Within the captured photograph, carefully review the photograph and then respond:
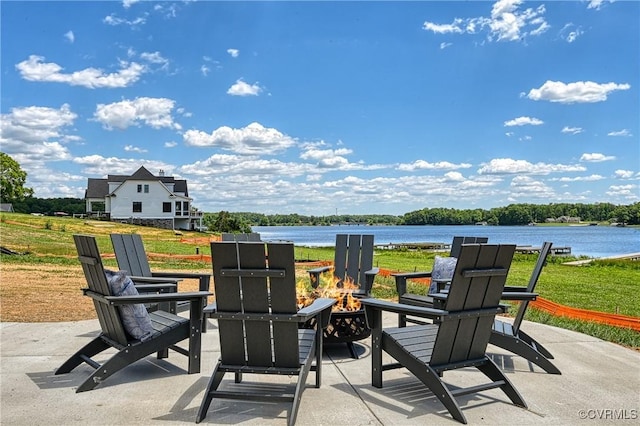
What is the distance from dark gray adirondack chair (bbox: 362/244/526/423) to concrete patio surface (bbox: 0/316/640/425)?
17cm

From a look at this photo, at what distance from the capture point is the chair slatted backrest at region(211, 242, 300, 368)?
317 centimetres

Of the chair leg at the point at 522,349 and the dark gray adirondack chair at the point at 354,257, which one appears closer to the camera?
the chair leg at the point at 522,349

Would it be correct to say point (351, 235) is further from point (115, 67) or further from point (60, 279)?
point (115, 67)

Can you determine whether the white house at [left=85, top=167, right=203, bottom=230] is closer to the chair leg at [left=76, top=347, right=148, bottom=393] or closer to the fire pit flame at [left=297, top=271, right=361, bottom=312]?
the fire pit flame at [left=297, top=271, right=361, bottom=312]

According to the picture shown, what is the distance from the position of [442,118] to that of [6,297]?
30397mm

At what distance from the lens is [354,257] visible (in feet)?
21.6

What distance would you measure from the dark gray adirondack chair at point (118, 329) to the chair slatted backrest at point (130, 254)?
1.42 metres

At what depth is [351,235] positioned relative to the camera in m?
6.62

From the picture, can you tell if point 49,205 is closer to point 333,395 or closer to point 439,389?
point 333,395

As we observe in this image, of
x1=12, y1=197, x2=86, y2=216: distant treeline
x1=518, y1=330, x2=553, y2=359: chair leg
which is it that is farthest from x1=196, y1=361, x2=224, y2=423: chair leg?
x1=12, y1=197, x2=86, y2=216: distant treeline

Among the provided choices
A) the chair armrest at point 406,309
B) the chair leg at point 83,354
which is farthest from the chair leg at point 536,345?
the chair leg at point 83,354

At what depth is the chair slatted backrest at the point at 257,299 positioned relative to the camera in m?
3.17

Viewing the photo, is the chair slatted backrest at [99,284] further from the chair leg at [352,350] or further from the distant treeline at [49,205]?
the distant treeline at [49,205]

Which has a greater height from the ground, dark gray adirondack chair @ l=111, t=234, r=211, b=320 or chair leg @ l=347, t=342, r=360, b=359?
dark gray adirondack chair @ l=111, t=234, r=211, b=320
